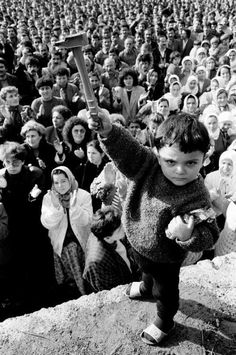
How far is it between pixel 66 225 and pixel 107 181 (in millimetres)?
797

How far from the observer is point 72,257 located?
3633 mm

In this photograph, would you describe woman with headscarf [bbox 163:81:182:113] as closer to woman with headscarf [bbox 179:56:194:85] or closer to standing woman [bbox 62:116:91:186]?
woman with headscarf [bbox 179:56:194:85]

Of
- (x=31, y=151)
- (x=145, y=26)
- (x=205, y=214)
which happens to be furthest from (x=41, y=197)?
(x=145, y=26)

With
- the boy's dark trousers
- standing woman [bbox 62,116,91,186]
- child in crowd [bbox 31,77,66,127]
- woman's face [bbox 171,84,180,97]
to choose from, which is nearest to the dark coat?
the boy's dark trousers

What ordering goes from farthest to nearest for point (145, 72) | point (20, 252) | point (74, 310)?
point (145, 72)
point (20, 252)
point (74, 310)

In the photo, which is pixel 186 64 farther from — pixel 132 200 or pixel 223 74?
pixel 132 200

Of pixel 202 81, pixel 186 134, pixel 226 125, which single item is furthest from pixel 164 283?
pixel 202 81

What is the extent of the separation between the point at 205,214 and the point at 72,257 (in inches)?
85.4

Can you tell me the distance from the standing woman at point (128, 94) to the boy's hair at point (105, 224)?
167 inches

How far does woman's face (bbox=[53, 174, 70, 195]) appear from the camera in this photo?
3.62 meters

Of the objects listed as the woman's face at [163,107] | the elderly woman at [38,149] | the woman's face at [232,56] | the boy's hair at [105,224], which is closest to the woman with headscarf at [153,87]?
the woman's face at [163,107]

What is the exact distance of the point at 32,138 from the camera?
482cm

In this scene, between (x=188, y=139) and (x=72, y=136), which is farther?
(x=72, y=136)

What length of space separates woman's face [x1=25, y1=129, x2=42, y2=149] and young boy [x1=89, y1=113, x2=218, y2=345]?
3.10 meters
